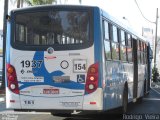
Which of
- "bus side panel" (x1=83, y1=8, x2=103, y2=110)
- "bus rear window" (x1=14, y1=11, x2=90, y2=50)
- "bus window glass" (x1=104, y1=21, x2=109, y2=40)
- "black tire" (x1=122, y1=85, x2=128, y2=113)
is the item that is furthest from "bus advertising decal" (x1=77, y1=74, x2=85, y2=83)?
"black tire" (x1=122, y1=85, x2=128, y2=113)

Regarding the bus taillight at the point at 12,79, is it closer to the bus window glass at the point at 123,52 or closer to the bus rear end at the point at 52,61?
the bus rear end at the point at 52,61

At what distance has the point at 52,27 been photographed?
12.1m

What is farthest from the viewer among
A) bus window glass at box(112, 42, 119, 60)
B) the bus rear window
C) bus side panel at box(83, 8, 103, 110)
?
bus window glass at box(112, 42, 119, 60)

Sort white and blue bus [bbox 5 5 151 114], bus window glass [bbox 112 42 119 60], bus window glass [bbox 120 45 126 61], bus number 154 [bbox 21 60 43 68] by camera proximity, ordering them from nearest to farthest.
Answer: white and blue bus [bbox 5 5 151 114] → bus number 154 [bbox 21 60 43 68] → bus window glass [bbox 112 42 119 60] → bus window glass [bbox 120 45 126 61]

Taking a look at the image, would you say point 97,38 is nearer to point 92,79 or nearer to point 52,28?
point 92,79

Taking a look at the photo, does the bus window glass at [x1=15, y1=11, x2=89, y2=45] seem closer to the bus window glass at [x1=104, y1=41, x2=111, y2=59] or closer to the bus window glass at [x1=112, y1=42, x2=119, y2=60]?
the bus window glass at [x1=104, y1=41, x2=111, y2=59]

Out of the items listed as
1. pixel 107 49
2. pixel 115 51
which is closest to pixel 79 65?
pixel 107 49

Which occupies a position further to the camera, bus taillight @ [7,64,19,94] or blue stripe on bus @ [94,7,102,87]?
bus taillight @ [7,64,19,94]

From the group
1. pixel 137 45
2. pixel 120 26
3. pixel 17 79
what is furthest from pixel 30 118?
pixel 137 45

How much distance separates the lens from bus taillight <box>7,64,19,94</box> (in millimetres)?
11984

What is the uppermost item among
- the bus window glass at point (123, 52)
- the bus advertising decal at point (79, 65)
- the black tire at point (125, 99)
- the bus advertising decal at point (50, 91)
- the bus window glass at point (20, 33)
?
the bus window glass at point (20, 33)

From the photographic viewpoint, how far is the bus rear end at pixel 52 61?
11.6 meters

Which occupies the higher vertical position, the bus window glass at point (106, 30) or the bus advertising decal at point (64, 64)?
the bus window glass at point (106, 30)

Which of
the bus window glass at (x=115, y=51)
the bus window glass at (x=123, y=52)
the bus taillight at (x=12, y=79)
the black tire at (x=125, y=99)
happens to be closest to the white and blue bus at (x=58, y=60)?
the bus taillight at (x=12, y=79)
